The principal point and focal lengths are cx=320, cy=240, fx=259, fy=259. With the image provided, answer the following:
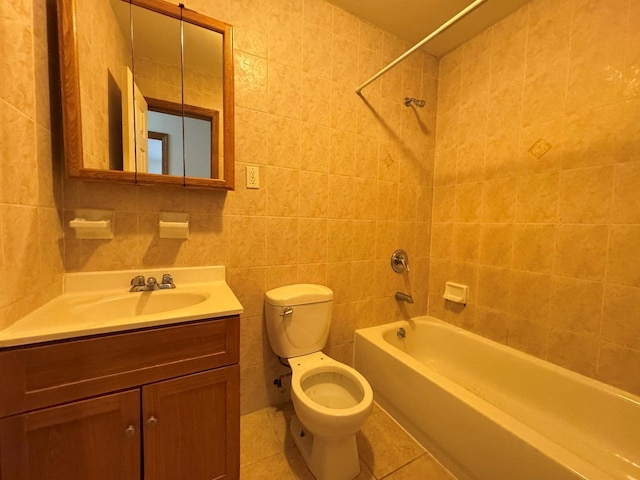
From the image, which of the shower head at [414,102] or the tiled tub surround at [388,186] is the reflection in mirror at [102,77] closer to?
the tiled tub surround at [388,186]

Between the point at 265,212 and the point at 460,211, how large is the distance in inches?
54.6

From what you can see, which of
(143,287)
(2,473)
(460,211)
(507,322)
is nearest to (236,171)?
(143,287)

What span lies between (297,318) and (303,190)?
2.42ft

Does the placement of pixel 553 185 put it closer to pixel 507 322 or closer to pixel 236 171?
pixel 507 322

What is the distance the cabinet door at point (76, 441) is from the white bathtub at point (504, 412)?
4.04 ft

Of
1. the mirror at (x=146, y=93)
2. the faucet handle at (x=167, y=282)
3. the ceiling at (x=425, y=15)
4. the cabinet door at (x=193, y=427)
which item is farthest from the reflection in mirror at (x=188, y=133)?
the ceiling at (x=425, y=15)

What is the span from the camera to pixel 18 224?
0.78 meters

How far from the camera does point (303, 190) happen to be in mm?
1551

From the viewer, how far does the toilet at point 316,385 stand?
1.05 metres

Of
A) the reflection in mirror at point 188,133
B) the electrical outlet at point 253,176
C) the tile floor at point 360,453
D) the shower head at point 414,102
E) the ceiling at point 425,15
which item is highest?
the ceiling at point 425,15

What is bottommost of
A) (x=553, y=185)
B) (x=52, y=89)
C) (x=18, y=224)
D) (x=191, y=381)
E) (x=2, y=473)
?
(x=2, y=473)

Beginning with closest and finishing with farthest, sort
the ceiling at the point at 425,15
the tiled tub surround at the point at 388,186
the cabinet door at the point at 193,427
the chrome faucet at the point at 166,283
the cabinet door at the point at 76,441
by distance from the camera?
1. the cabinet door at the point at 76,441
2. the cabinet door at the point at 193,427
3. the tiled tub surround at the point at 388,186
4. the chrome faucet at the point at 166,283
5. the ceiling at the point at 425,15

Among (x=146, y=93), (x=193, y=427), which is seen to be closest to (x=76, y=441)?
(x=193, y=427)

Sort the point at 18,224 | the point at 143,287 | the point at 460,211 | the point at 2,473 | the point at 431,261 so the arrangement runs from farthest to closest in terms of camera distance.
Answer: the point at 431,261
the point at 460,211
the point at 143,287
the point at 18,224
the point at 2,473
